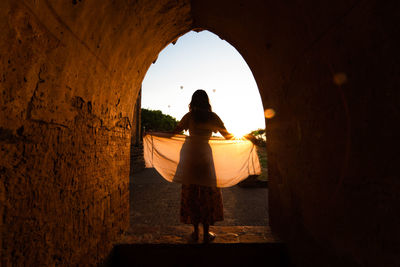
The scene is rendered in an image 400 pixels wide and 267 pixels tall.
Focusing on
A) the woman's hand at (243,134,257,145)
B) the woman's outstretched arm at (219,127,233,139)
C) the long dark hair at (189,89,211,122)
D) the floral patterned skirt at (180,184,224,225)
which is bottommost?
the floral patterned skirt at (180,184,224,225)

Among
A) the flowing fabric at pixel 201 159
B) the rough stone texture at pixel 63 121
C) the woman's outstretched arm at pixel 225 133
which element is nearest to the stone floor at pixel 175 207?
the flowing fabric at pixel 201 159

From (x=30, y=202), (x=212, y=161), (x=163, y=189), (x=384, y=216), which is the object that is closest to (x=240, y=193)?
(x=163, y=189)

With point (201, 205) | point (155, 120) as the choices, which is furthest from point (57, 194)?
point (155, 120)

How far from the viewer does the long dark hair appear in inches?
118

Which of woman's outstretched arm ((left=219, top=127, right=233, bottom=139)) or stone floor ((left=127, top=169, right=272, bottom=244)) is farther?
woman's outstretched arm ((left=219, top=127, right=233, bottom=139))

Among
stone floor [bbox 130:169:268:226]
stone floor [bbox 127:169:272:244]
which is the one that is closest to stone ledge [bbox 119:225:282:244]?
stone floor [bbox 127:169:272:244]

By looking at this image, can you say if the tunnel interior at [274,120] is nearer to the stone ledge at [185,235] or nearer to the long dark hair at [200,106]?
the stone ledge at [185,235]

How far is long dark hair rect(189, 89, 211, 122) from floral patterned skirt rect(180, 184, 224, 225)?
101cm

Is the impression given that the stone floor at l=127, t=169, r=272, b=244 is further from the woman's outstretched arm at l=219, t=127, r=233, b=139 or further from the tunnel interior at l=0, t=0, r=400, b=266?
the woman's outstretched arm at l=219, t=127, r=233, b=139

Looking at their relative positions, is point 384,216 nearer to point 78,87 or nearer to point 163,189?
point 78,87

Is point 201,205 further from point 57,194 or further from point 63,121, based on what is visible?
point 63,121

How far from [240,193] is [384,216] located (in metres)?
6.43

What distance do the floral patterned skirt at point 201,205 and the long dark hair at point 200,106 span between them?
101 cm

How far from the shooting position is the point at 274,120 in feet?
9.80
